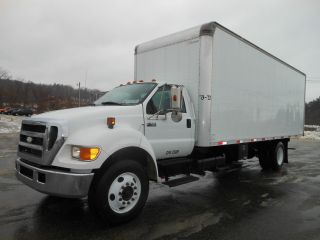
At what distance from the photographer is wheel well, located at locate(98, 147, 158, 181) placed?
4672mm

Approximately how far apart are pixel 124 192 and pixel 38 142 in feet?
4.86

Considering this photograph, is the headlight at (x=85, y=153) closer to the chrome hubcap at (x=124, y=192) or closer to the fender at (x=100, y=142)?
the fender at (x=100, y=142)

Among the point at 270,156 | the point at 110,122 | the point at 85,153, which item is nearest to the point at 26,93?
the point at 270,156

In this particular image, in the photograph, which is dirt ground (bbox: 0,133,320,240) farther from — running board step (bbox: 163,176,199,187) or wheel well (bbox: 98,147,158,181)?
wheel well (bbox: 98,147,158,181)

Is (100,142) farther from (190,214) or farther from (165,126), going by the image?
(190,214)

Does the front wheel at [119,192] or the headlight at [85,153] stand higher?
the headlight at [85,153]

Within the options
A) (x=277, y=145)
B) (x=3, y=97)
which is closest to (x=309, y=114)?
(x=277, y=145)

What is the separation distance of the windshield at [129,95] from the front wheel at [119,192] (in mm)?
1270

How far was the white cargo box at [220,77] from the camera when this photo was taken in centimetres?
641

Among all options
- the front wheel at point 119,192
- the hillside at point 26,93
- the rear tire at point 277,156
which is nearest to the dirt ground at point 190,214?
the front wheel at point 119,192

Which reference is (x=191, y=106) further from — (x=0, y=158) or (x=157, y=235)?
(x=0, y=158)

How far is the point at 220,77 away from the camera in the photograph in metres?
6.74

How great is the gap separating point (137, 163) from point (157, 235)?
3.67 feet

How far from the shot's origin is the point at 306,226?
4969 mm
